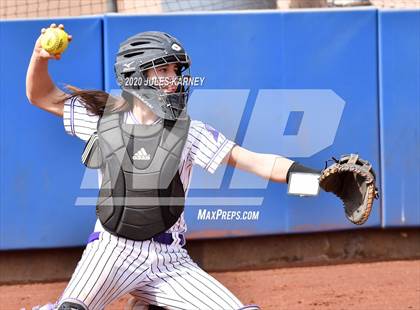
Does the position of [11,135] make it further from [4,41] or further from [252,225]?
[252,225]

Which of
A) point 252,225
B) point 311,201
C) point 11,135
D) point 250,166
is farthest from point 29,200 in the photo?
point 250,166

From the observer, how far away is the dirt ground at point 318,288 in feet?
19.0

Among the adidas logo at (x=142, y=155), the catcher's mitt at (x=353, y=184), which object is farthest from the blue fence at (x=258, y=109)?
the catcher's mitt at (x=353, y=184)

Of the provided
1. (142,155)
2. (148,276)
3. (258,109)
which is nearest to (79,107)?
(142,155)

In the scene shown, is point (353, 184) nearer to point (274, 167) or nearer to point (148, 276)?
point (274, 167)

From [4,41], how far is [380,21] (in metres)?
2.91

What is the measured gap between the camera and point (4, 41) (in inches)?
244

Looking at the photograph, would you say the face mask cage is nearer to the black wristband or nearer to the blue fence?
the black wristband

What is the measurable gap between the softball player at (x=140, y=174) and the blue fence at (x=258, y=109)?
253cm

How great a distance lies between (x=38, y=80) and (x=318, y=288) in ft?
10.5

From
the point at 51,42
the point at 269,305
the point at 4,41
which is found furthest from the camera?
the point at 4,41

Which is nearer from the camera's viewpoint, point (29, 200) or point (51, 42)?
point (51, 42)

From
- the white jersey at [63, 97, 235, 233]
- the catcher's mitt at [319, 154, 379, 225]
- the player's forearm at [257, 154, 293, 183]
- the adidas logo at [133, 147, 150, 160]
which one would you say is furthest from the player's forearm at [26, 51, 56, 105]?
the catcher's mitt at [319, 154, 379, 225]

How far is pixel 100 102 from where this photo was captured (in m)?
3.78
